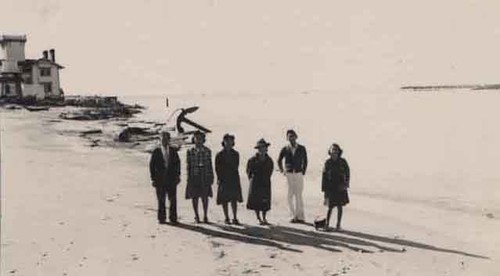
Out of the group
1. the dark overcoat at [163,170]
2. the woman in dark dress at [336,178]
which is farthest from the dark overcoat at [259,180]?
the dark overcoat at [163,170]

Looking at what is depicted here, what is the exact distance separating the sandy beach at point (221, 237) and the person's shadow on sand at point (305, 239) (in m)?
0.02

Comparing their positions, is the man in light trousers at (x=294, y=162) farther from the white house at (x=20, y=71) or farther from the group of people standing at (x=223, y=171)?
the white house at (x=20, y=71)

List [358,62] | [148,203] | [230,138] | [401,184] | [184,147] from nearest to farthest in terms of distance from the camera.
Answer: [230,138] < [148,203] < [401,184] < [184,147] < [358,62]

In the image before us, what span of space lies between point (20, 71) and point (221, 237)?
63871 millimetres

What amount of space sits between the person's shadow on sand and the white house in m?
61.6

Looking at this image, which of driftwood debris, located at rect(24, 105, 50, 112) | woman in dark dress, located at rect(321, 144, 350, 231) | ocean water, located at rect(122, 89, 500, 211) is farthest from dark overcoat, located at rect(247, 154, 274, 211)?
driftwood debris, located at rect(24, 105, 50, 112)

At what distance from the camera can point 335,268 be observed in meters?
10.4

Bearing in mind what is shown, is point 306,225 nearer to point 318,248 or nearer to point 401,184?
point 318,248

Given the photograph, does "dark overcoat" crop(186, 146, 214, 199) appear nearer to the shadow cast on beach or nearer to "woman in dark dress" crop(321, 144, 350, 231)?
"woman in dark dress" crop(321, 144, 350, 231)

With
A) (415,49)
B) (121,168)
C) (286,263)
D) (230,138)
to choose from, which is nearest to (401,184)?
(121,168)

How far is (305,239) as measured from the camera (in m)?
12.3

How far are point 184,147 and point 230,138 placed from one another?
70.4 ft

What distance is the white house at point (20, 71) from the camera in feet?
234

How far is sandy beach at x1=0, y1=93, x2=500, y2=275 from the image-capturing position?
34.6 feet
